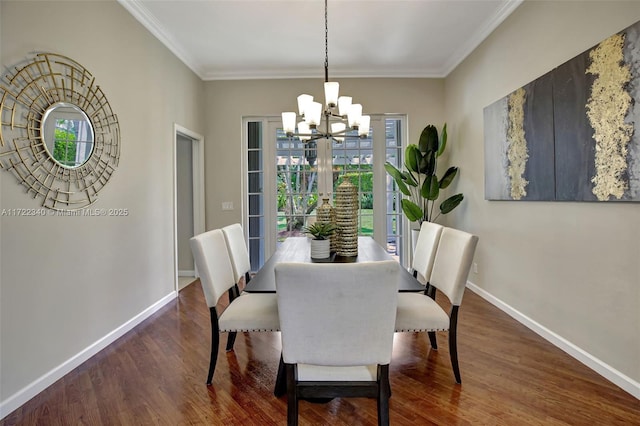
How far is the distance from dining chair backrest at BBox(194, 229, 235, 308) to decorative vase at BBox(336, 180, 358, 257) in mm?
807

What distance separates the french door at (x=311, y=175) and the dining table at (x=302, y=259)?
1.73 metres

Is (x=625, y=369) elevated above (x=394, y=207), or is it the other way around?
(x=394, y=207)

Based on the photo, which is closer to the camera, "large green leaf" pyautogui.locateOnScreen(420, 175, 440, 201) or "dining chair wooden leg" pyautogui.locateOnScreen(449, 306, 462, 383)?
"dining chair wooden leg" pyautogui.locateOnScreen(449, 306, 462, 383)

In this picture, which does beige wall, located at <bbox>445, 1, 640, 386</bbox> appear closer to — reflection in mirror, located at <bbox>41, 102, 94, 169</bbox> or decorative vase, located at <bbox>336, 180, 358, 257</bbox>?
decorative vase, located at <bbox>336, 180, 358, 257</bbox>

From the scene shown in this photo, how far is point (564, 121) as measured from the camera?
2.32 m

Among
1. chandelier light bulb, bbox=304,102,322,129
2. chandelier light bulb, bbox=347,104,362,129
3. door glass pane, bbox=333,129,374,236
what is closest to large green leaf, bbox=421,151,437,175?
door glass pane, bbox=333,129,374,236

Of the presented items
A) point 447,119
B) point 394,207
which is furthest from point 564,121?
point 394,207

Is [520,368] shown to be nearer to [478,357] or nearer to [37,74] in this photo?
[478,357]

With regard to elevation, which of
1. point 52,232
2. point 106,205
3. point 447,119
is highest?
point 447,119

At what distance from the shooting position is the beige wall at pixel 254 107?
4.58 m

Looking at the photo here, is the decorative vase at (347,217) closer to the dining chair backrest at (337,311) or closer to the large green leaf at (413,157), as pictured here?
the dining chair backrest at (337,311)

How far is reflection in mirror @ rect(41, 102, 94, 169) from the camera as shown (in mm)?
2068

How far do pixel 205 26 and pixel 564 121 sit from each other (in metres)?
3.31

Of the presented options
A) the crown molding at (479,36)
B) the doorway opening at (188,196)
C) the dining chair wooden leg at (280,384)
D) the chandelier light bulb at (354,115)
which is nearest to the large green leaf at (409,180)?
the crown molding at (479,36)
